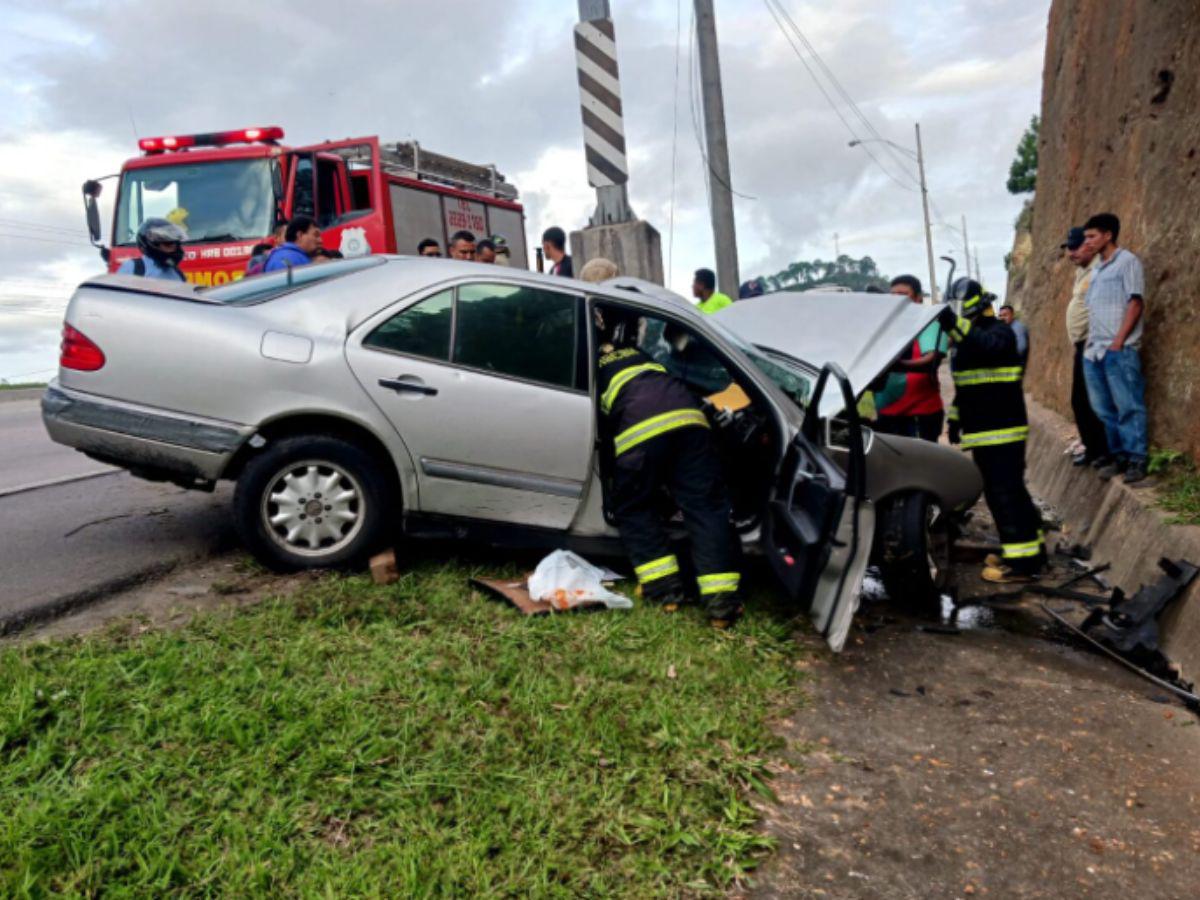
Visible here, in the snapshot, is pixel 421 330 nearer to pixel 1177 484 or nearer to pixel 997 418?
pixel 997 418

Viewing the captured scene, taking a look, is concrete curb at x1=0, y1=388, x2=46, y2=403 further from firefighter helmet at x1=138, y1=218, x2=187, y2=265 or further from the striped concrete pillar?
the striped concrete pillar

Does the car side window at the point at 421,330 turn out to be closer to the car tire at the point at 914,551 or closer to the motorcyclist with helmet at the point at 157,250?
the car tire at the point at 914,551

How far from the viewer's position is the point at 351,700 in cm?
293

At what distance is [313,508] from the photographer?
3965 mm

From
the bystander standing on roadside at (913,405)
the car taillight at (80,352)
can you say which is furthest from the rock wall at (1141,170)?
the car taillight at (80,352)

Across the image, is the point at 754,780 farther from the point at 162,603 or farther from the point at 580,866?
the point at 162,603

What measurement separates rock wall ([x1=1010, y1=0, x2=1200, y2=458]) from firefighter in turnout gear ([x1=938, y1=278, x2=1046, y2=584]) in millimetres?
921

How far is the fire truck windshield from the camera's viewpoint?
9.16m

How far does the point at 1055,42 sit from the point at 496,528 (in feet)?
30.3

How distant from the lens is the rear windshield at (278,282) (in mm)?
4137

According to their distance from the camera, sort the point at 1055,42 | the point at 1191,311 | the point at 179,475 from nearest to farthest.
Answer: the point at 179,475, the point at 1191,311, the point at 1055,42

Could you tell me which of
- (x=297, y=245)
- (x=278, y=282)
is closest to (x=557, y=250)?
(x=297, y=245)

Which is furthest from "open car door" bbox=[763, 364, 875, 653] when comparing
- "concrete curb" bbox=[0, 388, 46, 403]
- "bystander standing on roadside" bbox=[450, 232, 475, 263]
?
"concrete curb" bbox=[0, 388, 46, 403]

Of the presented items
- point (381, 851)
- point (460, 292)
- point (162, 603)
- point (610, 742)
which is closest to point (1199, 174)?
point (460, 292)
